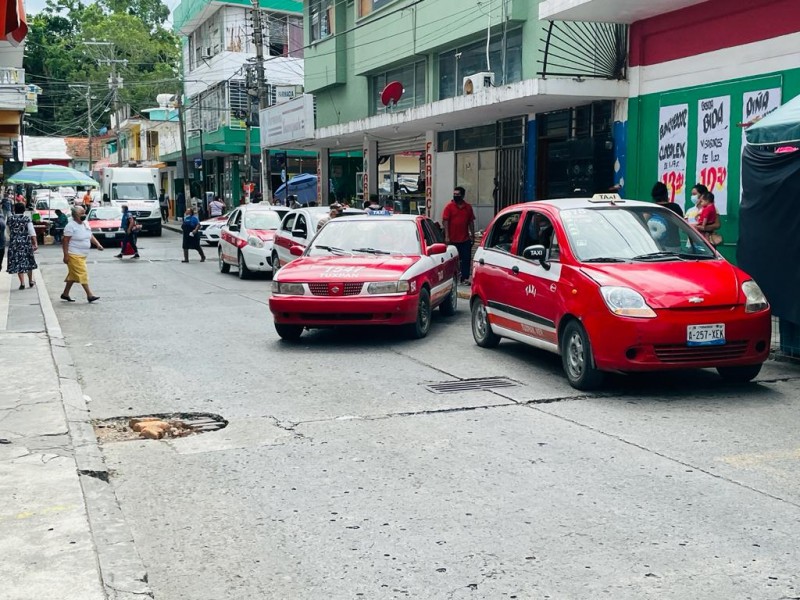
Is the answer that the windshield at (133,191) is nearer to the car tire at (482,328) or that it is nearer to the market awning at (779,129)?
the car tire at (482,328)

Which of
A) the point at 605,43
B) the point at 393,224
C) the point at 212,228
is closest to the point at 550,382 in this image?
the point at 393,224

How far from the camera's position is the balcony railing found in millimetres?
17047

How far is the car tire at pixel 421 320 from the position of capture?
11.5 m

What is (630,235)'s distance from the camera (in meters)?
A: 8.98

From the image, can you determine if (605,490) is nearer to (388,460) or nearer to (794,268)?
(388,460)

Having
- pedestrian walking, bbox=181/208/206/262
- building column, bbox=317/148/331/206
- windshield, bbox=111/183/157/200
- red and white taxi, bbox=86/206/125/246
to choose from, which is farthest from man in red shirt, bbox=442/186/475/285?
windshield, bbox=111/183/157/200

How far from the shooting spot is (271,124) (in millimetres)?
33688

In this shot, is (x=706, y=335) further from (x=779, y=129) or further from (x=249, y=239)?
(x=249, y=239)

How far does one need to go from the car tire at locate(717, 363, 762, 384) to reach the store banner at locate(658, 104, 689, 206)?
A: 25.3 ft

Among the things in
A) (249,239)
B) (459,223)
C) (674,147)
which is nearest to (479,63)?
(459,223)

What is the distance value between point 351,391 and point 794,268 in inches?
182

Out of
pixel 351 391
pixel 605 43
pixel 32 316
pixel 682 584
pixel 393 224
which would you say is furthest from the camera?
pixel 605 43

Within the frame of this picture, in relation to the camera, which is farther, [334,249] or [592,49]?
[592,49]

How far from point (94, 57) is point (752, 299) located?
240 feet
